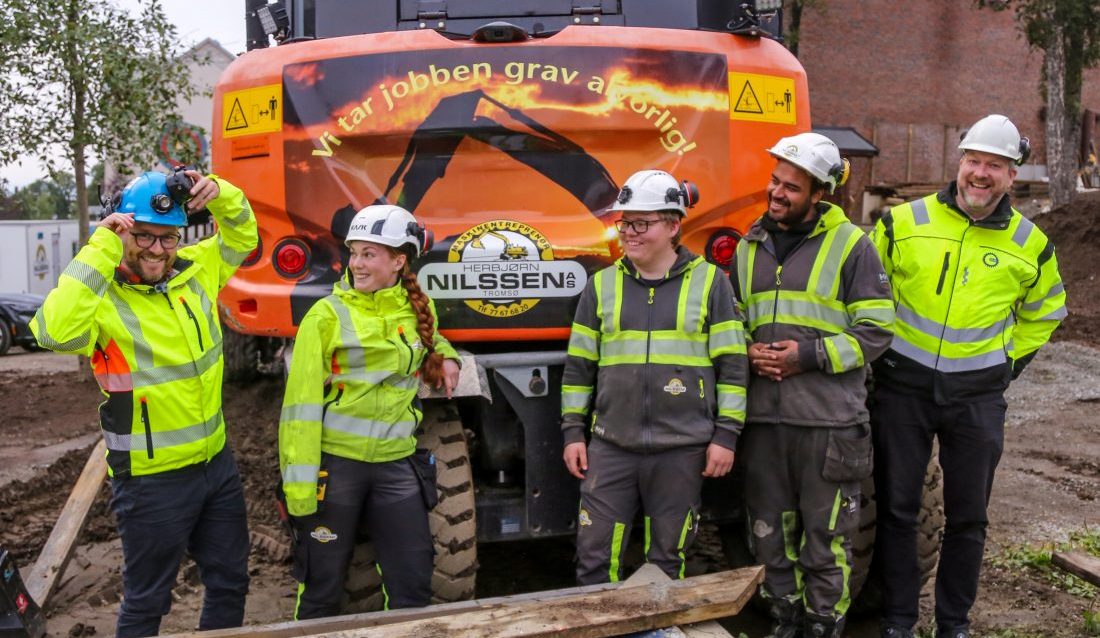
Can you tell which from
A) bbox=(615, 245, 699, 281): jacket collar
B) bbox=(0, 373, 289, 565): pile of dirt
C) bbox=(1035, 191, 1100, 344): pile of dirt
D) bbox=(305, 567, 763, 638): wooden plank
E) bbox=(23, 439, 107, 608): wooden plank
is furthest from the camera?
bbox=(1035, 191, 1100, 344): pile of dirt

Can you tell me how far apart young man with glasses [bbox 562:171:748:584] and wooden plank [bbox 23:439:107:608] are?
2315 millimetres

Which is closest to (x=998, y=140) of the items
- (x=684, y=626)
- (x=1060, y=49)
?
(x=684, y=626)

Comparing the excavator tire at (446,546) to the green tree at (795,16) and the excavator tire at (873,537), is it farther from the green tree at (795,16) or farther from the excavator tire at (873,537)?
the green tree at (795,16)

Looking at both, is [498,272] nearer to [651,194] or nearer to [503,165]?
[503,165]

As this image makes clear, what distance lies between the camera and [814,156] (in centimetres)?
404

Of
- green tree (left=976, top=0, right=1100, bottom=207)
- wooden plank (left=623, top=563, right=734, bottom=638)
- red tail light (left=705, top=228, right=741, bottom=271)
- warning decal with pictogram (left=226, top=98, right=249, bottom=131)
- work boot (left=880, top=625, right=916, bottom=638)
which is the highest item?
green tree (left=976, top=0, right=1100, bottom=207)

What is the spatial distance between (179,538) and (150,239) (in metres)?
1.07

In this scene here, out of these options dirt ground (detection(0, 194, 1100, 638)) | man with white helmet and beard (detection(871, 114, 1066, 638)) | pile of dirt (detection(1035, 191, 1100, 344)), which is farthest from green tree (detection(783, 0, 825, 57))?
man with white helmet and beard (detection(871, 114, 1066, 638))

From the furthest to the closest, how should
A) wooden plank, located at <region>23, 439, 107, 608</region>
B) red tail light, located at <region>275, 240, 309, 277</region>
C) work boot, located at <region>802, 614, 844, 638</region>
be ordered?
1. wooden plank, located at <region>23, 439, 107, 608</region>
2. red tail light, located at <region>275, 240, 309, 277</region>
3. work boot, located at <region>802, 614, 844, 638</region>

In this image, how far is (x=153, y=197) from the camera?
3.64 metres

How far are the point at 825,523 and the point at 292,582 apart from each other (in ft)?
9.05

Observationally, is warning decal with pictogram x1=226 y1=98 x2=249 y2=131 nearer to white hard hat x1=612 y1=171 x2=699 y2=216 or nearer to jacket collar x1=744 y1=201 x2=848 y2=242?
white hard hat x1=612 y1=171 x2=699 y2=216

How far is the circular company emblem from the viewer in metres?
4.30

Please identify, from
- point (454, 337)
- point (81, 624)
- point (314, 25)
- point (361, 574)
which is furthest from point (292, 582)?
point (314, 25)
